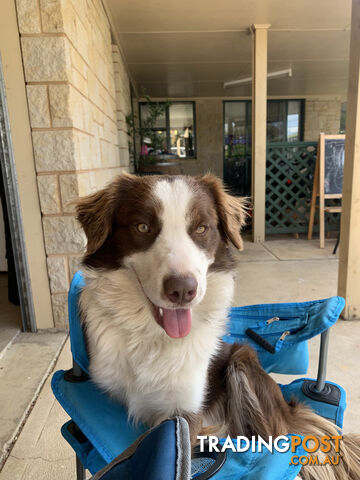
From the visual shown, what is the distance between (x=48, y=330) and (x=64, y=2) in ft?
7.55

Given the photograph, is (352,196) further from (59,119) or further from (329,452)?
(59,119)

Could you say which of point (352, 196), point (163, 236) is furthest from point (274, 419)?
point (352, 196)

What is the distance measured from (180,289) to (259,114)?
16.3 ft

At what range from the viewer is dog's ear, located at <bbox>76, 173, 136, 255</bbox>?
122 cm

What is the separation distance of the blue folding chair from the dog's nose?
36cm

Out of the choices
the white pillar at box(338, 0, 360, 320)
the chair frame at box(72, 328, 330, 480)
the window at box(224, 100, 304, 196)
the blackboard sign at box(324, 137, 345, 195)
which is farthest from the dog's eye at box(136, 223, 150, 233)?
the window at box(224, 100, 304, 196)

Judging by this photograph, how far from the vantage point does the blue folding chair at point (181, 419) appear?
660 mm

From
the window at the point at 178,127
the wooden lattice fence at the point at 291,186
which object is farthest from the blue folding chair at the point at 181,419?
the window at the point at 178,127

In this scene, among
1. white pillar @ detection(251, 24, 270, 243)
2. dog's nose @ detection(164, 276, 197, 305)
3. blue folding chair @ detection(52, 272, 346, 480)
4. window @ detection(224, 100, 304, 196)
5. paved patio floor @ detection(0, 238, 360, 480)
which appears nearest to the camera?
blue folding chair @ detection(52, 272, 346, 480)

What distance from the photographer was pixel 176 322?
1123mm

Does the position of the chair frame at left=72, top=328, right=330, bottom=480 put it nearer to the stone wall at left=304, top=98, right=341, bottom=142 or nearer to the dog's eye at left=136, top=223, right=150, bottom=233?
the dog's eye at left=136, top=223, right=150, bottom=233

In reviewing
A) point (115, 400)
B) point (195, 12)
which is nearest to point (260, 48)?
point (195, 12)

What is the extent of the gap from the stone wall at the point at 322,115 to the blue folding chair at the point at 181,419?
37.0 feet

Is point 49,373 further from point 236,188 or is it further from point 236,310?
point 236,188
